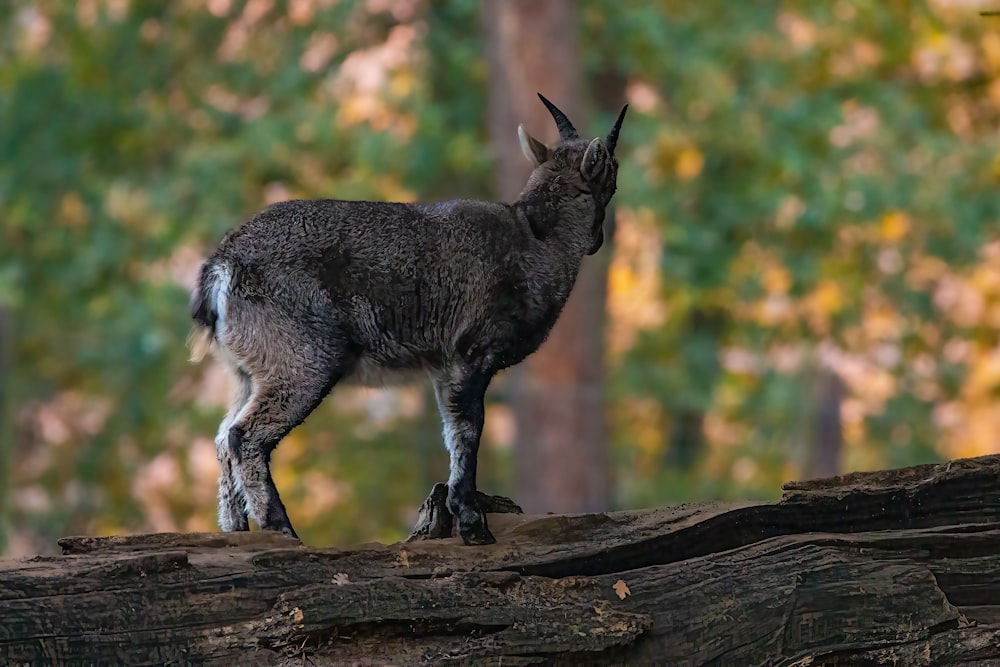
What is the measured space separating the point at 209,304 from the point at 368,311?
27.6 inches

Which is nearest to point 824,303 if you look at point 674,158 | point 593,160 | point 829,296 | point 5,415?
point 829,296

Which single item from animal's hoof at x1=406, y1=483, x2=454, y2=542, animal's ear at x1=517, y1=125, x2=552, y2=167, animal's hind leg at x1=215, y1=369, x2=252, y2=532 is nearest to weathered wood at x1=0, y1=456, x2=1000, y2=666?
animal's hoof at x1=406, y1=483, x2=454, y2=542

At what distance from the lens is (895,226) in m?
17.7

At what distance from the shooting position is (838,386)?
2444 centimetres

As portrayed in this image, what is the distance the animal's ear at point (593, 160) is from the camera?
6555 mm

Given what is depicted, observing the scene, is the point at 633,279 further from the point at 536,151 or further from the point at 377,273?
the point at 377,273

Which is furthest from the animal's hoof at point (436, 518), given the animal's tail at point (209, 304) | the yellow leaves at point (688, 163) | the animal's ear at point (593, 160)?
the yellow leaves at point (688, 163)

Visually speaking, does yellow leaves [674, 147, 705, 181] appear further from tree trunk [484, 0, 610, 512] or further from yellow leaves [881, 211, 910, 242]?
tree trunk [484, 0, 610, 512]

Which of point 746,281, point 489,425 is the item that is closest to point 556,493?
point 746,281

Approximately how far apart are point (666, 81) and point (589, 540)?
41.3 ft

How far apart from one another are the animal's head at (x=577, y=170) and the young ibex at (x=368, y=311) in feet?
0.12

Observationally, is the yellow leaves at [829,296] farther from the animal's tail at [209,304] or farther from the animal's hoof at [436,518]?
the animal's tail at [209,304]

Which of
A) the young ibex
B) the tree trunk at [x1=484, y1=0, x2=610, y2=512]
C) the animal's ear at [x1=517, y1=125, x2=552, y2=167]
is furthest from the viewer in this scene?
the tree trunk at [x1=484, y1=0, x2=610, y2=512]

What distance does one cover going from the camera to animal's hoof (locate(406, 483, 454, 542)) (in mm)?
6355
